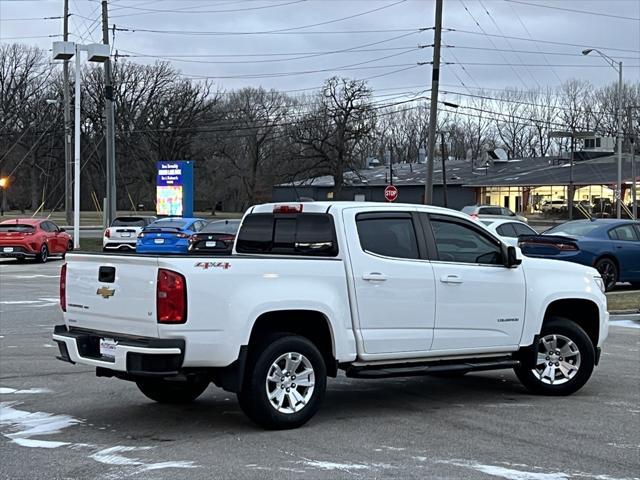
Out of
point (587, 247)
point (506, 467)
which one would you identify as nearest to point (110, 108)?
point (587, 247)

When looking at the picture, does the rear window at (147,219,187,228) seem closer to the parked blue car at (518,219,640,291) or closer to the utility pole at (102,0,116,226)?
the utility pole at (102,0,116,226)

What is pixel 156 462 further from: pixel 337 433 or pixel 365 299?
pixel 365 299

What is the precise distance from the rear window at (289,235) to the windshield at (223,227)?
14873mm

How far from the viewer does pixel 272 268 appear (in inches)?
268

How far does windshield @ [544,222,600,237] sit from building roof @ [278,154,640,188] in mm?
44724

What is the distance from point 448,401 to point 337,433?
1.80m

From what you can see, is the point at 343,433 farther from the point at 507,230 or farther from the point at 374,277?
the point at 507,230

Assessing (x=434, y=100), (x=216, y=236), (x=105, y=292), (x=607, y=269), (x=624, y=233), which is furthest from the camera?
(x=434, y=100)

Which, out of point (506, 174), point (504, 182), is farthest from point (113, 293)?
point (506, 174)

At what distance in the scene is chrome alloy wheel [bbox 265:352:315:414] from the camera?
6.84 m

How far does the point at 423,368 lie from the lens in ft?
24.9

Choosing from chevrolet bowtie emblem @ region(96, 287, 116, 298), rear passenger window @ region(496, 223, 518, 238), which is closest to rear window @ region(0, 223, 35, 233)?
rear passenger window @ region(496, 223, 518, 238)

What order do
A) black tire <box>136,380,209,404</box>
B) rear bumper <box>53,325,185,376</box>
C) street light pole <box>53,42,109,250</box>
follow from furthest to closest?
street light pole <box>53,42,109,250</box> → black tire <box>136,380,209,404</box> → rear bumper <box>53,325,185,376</box>

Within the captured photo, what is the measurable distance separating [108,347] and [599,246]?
1400cm
